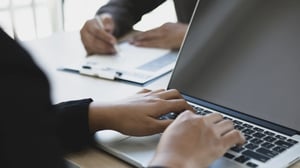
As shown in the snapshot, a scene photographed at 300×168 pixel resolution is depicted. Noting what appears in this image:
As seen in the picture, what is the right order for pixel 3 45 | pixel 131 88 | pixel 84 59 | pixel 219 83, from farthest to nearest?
1. pixel 84 59
2. pixel 131 88
3. pixel 219 83
4. pixel 3 45

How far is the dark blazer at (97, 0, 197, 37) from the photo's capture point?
5.06ft

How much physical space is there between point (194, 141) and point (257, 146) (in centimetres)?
13

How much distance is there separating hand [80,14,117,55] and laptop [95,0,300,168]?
347 millimetres

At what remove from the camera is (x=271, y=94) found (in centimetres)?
90

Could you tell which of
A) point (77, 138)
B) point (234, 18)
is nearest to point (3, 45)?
point (77, 138)

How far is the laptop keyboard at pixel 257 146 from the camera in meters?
0.77

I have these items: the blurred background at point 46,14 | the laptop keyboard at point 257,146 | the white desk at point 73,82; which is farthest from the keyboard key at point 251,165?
the blurred background at point 46,14

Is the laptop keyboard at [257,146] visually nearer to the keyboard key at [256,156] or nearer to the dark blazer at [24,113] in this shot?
the keyboard key at [256,156]

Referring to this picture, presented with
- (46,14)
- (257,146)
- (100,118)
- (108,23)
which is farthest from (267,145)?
(46,14)

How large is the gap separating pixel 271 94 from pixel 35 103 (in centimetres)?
53

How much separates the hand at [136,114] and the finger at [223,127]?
0.10 m

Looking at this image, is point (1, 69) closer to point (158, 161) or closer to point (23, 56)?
point (23, 56)

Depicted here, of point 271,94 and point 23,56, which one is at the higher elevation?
point 23,56

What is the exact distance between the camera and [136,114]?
0.87 metres
